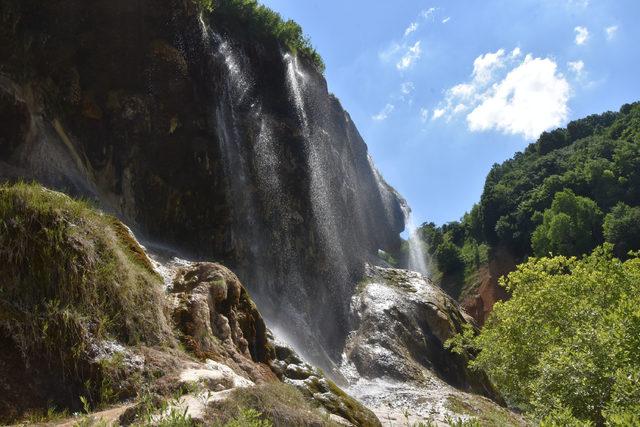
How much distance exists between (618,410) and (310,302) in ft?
58.7

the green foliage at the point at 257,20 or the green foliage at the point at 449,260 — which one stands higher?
the green foliage at the point at 257,20

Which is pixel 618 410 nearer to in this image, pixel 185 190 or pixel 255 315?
pixel 255 315

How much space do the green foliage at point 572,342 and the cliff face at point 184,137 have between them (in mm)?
7033

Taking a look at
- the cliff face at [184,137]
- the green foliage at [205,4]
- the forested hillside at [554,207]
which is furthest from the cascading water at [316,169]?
the forested hillside at [554,207]

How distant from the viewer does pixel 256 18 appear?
2598cm

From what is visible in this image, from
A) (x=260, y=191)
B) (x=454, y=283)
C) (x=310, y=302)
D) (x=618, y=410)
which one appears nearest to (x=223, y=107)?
(x=260, y=191)

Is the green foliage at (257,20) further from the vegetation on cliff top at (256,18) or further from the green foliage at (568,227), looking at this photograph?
the green foliage at (568,227)

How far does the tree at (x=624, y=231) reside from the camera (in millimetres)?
47094

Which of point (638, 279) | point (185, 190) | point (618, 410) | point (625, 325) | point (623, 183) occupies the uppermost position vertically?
point (623, 183)

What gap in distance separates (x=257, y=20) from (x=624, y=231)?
3781 centimetres

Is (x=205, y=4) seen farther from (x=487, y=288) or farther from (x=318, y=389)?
(x=487, y=288)

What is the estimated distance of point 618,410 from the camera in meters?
6.67

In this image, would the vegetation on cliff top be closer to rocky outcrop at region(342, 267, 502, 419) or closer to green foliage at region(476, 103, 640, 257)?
rocky outcrop at region(342, 267, 502, 419)

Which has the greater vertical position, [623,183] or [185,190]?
[623,183]
